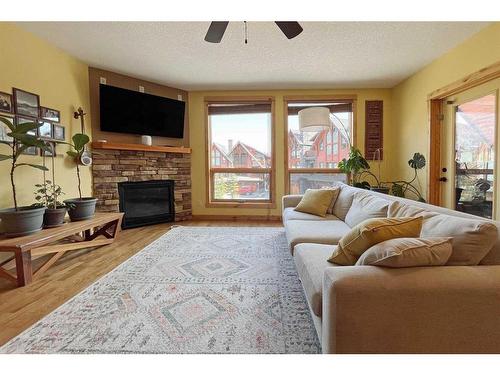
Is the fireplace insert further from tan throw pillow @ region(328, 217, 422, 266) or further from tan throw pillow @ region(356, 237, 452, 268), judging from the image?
tan throw pillow @ region(356, 237, 452, 268)

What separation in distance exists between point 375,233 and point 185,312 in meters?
1.31

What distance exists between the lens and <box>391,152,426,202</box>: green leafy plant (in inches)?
153

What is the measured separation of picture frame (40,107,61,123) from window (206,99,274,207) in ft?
7.78

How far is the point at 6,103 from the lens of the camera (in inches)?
106

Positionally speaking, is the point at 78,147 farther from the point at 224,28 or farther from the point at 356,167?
the point at 356,167

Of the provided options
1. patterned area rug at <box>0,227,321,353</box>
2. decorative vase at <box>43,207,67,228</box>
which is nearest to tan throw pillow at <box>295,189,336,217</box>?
patterned area rug at <box>0,227,321,353</box>

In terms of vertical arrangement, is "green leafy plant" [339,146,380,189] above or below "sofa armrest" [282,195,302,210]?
above

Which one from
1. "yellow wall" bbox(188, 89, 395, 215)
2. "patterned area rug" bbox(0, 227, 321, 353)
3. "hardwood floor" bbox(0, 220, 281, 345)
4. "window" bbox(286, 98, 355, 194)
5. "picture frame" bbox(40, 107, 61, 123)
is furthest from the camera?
"window" bbox(286, 98, 355, 194)

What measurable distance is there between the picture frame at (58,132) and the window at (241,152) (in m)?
2.32

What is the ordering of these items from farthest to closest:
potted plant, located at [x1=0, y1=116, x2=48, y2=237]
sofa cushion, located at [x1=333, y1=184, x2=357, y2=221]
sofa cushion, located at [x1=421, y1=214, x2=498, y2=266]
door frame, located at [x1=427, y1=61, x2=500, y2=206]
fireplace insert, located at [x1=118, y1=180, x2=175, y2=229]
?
fireplace insert, located at [x1=118, y1=180, x2=175, y2=229] < door frame, located at [x1=427, y1=61, x2=500, y2=206] < sofa cushion, located at [x1=333, y1=184, x2=357, y2=221] < potted plant, located at [x1=0, y1=116, x2=48, y2=237] < sofa cushion, located at [x1=421, y1=214, x2=498, y2=266]
